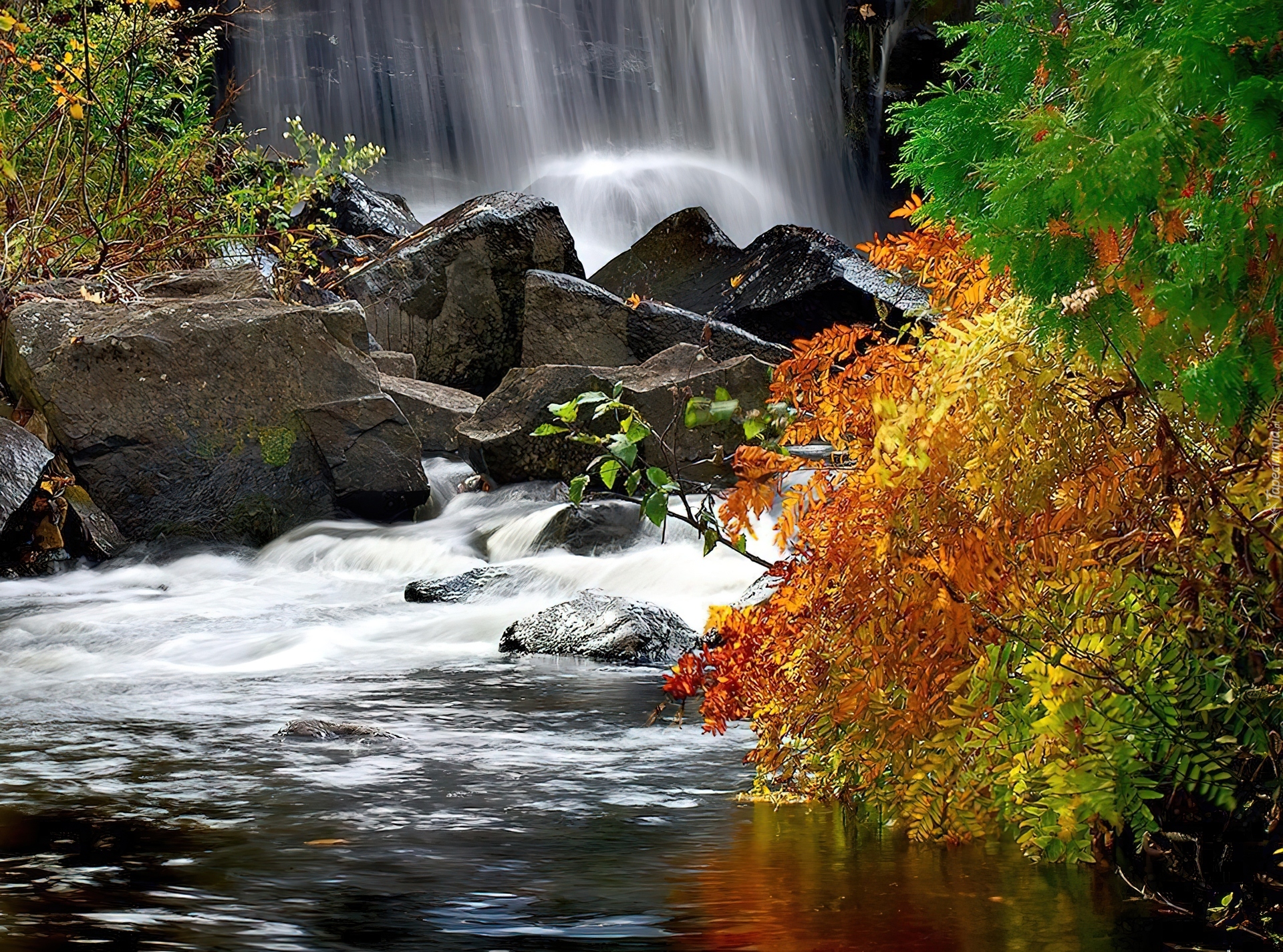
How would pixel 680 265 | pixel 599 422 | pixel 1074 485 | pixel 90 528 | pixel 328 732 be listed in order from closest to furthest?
pixel 1074 485, pixel 328 732, pixel 90 528, pixel 599 422, pixel 680 265

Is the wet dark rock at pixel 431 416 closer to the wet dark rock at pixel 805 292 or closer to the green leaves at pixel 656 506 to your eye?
the wet dark rock at pixel 805 292

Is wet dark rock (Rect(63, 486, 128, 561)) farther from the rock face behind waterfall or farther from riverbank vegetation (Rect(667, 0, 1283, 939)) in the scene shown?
riverbank vegetation (Rect(667, 0, 1283, 939))

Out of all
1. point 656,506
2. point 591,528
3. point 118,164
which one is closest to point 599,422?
point 591,528

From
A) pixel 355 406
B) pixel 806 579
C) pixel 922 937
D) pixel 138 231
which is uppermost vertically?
pixel 138 231


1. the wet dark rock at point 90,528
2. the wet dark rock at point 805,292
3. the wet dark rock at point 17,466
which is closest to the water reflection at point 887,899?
the wet dark rock at point 17,466

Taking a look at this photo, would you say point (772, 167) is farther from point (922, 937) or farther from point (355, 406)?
point (922, 937)

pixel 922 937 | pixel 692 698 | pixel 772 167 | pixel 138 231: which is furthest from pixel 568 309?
pixel 772 167

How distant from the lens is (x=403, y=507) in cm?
1000

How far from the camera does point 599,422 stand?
991 cm

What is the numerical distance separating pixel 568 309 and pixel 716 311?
2215 mm

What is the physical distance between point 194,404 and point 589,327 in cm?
387

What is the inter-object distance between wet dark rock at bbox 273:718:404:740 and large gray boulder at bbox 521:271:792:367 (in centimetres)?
791

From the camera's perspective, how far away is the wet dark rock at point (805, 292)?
43.7ft

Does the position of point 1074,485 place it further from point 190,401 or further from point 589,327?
point 589,327
